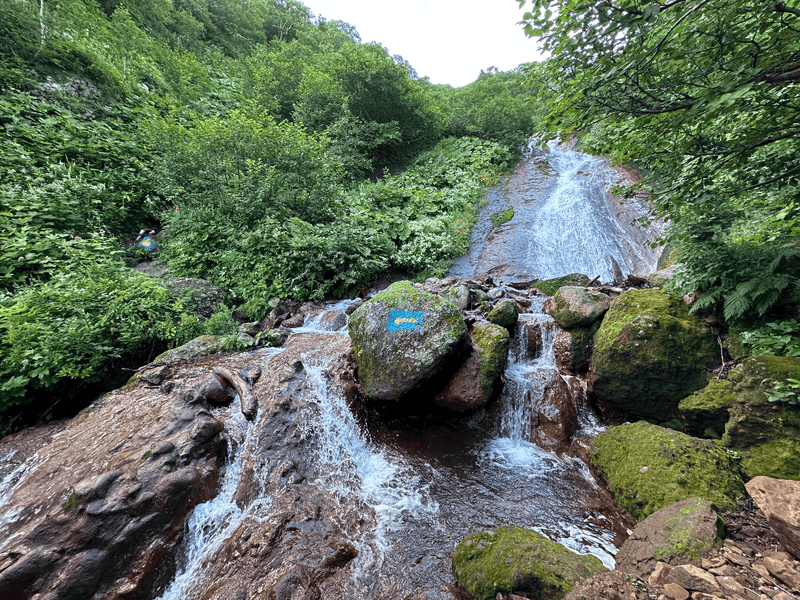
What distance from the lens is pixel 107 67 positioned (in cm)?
1019

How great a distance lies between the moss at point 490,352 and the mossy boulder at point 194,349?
4940mm

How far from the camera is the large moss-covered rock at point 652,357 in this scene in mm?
3834

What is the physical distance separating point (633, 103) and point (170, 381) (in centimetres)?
695

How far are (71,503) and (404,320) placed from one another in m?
4.02

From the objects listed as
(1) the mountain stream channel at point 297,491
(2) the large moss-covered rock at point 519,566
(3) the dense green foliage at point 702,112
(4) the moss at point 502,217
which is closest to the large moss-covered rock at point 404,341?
(1) the mountain stream channel at point 297,491

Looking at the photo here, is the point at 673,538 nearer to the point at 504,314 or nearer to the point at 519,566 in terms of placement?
the point at 519,566

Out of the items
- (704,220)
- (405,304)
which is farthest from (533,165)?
(405,304)

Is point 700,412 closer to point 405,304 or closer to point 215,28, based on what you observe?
point 405,304

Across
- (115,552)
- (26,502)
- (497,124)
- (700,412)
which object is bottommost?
(700,412)

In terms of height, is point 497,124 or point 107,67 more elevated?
point 107,67

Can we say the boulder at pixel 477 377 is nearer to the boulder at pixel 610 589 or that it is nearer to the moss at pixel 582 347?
the moss at pixel 582 347

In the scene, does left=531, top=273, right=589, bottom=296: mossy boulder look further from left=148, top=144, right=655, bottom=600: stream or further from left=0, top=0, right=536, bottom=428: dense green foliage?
left=0, top=0, right=536, bottom=428: dense green foliage

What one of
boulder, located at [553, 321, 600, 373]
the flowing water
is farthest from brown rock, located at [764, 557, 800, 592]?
the flowing water

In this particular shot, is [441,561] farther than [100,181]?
No
